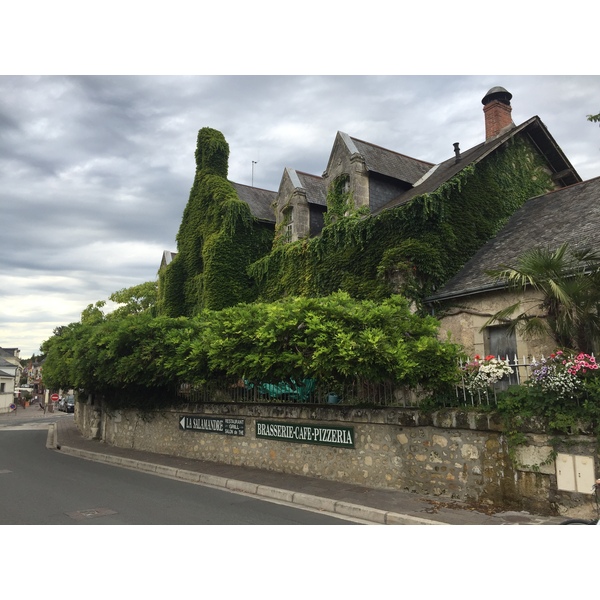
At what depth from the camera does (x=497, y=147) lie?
1614cm

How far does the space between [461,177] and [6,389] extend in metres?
61.9

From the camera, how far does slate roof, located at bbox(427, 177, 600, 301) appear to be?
40.6 feet

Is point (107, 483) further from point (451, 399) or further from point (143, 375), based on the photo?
point (451, 399)

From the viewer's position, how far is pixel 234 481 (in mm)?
10320

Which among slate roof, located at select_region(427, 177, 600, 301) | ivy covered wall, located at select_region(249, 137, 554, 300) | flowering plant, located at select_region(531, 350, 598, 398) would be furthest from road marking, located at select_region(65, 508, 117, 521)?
slate roof, located at select_region(427, 177, 600, 301)

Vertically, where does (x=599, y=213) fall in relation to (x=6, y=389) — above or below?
above

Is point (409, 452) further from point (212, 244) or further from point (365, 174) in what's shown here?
point (212, 244)

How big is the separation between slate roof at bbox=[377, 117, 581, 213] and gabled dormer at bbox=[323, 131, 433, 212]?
0.41 meters

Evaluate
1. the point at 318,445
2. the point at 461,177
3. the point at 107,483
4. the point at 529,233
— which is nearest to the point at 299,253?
the point at 461,177

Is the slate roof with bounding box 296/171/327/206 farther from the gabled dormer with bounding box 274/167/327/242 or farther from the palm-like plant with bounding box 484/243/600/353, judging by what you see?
the palm-like plant with bounding box 484/243/600/353

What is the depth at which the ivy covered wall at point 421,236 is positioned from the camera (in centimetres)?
1388

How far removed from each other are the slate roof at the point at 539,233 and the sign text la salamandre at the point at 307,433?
A: 5284mm
